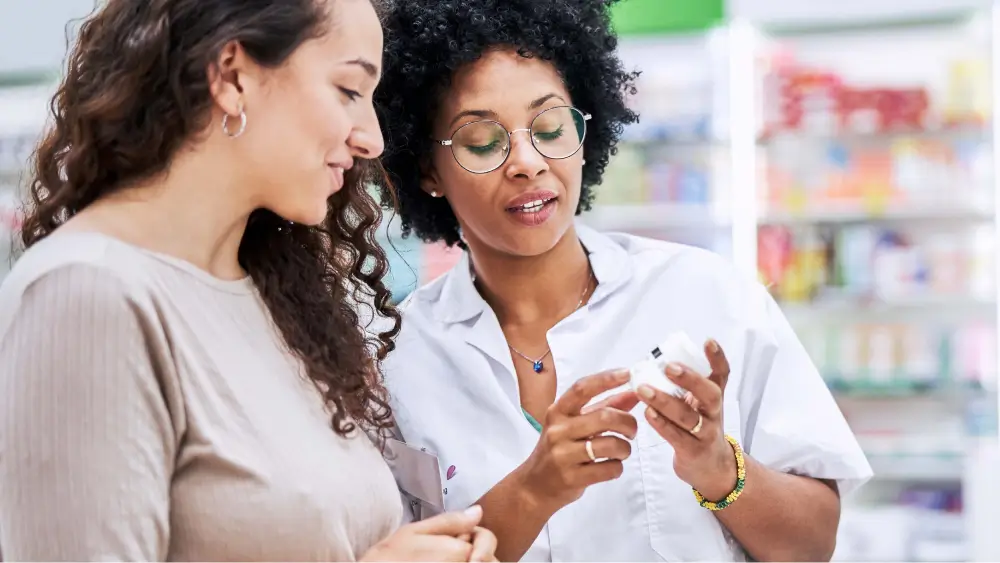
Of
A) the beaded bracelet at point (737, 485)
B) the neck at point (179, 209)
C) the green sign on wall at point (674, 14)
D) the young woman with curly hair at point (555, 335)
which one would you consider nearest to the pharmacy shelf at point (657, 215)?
the green sign on wall at point (674, 14)

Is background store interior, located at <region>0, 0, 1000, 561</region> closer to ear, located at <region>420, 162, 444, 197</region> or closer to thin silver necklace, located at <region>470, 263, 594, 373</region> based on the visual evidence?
ear, located at <region>420, 162, 444, 197</region>

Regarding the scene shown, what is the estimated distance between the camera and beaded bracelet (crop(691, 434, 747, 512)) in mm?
1600

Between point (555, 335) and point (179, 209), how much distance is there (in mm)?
826

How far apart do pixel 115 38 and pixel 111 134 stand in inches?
4.9

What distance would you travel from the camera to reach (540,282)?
198cm

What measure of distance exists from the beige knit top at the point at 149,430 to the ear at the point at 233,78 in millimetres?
206

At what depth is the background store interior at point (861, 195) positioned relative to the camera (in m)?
4.52

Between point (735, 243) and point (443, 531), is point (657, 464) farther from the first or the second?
point (735, 243)

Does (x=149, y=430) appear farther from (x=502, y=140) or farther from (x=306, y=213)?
Answer: (x=502, y=140)

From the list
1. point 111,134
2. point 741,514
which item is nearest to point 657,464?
point 741,514

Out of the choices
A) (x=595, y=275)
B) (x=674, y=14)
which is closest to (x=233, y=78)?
(x=595, y=275)

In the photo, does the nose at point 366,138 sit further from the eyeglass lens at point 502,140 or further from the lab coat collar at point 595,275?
the lab coat collar at point 595,275

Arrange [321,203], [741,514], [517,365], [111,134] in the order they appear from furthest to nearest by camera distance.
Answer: [517,365] → [741,514] → [321,203] → [111,134]

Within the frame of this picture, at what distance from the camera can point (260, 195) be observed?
134cm
